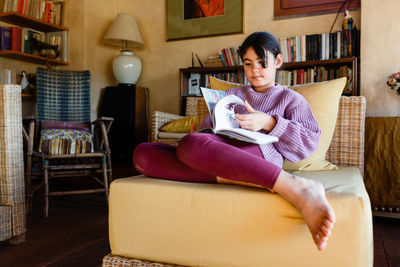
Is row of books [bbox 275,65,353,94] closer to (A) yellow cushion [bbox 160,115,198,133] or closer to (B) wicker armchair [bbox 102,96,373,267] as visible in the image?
(A) yellow cushion [bbox 160,115,198,133]

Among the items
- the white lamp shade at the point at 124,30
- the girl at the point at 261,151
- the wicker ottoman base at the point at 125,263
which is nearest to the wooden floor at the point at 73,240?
the wicker ottoman base at the point at 125,263

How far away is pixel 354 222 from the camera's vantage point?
0.81m

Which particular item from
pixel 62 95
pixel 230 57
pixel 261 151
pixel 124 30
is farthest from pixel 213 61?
pixel 261 151

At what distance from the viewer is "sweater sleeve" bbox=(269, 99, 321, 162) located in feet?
3.64

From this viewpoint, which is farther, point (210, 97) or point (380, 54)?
point (380, 54)

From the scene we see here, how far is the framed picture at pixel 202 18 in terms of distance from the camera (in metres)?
3.34

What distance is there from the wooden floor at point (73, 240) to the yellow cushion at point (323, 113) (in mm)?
469

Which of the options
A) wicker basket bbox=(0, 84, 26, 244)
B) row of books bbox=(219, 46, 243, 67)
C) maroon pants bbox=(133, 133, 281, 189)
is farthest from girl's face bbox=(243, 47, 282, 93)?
row of books bbox=(219, 46, 243, 67)

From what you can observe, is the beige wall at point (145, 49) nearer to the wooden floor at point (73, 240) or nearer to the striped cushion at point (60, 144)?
the striped cushion at point (60, 144)

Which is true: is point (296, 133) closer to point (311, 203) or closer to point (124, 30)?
point (311, 203)

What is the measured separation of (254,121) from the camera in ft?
3.52

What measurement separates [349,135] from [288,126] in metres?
0.48

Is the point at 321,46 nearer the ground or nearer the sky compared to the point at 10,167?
nearer the sky

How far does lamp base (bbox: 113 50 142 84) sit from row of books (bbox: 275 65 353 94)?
4.90 feet
